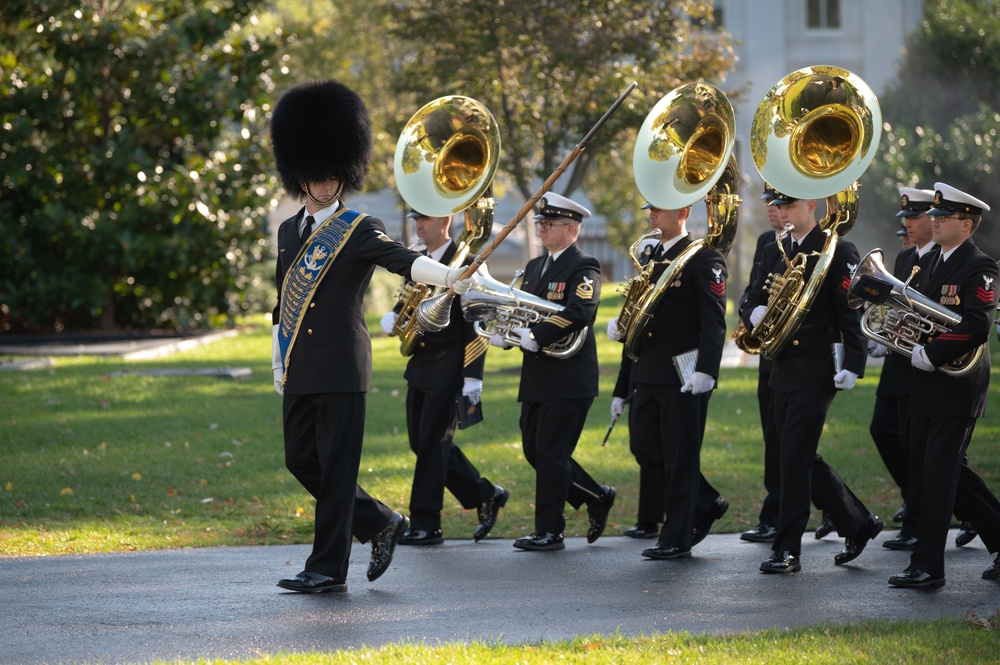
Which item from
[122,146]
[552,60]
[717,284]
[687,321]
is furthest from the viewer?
[122,146]

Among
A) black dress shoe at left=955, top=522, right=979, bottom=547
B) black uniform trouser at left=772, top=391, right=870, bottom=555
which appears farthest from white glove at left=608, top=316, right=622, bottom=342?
black dress shoe at left=955, top=522, right=979, bottom=547

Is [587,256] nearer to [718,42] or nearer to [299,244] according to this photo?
[299,244]

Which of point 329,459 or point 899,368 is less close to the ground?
point 899,368

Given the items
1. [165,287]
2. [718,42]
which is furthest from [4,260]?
[718,42]

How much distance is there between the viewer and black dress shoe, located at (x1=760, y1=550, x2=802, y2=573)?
6.89 metres

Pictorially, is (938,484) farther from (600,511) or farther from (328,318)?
(328,318)

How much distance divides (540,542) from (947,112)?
67.5 ft

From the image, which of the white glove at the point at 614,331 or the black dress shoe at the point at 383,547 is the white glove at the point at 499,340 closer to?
the white glove at the point at 614,331

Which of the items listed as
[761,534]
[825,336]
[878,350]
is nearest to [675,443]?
[761,534]

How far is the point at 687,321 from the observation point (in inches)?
299

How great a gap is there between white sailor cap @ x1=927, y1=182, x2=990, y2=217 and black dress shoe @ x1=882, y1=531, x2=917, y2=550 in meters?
2.03

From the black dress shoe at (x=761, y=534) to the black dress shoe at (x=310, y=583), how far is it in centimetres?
275

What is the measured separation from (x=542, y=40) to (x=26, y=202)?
9.32m

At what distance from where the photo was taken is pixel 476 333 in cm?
795
